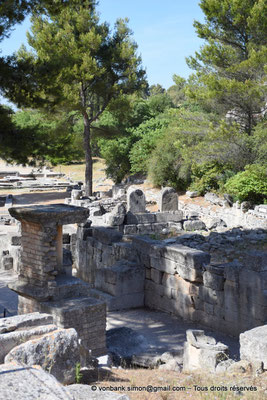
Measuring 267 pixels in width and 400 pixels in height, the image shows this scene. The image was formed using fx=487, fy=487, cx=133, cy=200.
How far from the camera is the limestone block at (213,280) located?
880 cm

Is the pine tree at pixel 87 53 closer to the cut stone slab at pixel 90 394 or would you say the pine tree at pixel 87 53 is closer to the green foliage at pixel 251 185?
the green foliage at pixel 251 185

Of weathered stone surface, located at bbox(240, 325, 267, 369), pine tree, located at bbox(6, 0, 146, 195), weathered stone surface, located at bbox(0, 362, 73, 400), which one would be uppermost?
pine tree, located at bbox(6, 0, 146, 195)

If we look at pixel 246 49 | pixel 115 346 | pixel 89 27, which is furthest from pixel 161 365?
pixel 89 27

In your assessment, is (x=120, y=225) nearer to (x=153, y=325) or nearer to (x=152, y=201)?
(x=153, y=325)

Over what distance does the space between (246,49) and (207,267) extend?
18.0 m

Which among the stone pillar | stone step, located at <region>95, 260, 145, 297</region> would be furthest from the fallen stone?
the stone pillar

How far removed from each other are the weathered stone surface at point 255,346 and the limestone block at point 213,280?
9.82 feet

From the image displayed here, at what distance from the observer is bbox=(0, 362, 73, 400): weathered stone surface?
11.1 feet

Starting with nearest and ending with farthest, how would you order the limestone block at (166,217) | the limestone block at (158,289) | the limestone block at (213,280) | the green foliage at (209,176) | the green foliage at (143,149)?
the limestone block at (213,280) < the limestone block at (158,289) < the limestone block at (166,217) < the green foliage at (209,176) < the green foliage at (143,149)

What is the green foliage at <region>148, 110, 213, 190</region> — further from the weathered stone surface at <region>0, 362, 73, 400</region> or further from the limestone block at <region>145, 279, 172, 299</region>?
the weathered stone surface at <region>0, 362, 73, 400</region>

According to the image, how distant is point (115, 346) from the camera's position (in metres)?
8.00

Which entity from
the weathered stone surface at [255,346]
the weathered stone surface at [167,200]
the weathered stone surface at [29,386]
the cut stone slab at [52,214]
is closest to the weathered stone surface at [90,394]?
the weathered stone surface at [29,386]

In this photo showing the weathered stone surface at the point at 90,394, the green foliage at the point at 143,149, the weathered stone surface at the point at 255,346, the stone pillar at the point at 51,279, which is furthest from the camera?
the green foliage at the point at 143,149

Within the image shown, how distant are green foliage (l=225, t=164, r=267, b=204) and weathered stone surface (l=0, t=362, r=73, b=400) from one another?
17.6m
